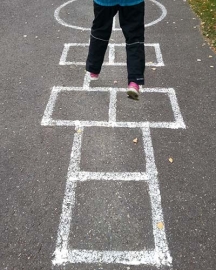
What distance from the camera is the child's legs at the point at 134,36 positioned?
3.88 metres

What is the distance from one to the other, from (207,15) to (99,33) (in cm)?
372

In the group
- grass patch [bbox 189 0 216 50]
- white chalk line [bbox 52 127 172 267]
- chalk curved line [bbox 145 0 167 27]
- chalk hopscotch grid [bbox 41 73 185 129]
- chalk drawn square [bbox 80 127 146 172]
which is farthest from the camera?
chalk curved line [bbox 145 0 167 27]

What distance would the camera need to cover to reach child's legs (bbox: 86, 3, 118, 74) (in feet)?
12.9

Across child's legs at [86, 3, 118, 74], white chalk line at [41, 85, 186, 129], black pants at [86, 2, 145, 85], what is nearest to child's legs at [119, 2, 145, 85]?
black pants at [86, 2, 145, 85]

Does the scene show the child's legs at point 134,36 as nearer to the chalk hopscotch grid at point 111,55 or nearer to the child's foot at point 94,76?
the child's foot at point 94,76

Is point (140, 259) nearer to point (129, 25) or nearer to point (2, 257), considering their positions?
point (2, 257)

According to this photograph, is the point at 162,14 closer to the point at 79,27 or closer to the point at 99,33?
the point at 79,27

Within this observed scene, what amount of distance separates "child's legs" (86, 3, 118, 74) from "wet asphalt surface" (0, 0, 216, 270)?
44 cm

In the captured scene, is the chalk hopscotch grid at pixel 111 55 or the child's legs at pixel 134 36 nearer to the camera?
the child's legs at pixel 134 36

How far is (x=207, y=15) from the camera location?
6.95 metres

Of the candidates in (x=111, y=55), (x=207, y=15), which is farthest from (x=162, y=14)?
(x=111, y=55)

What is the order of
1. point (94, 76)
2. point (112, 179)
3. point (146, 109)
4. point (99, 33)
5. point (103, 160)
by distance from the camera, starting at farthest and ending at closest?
1. point (94, 76)
2. point (146, 109)
3. point (99, 33)
4. point (103, 160)
5. point (112, 179)

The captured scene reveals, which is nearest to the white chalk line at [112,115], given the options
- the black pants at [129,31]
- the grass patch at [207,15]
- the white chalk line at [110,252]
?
the black pants at [129,31]

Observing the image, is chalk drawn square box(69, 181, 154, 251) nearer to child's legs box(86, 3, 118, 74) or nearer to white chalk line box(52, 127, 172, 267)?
white chalk line box(52, 127, 172, 267)
